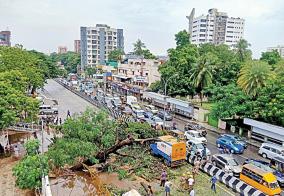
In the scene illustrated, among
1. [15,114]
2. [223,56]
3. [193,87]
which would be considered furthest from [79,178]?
[223,56]

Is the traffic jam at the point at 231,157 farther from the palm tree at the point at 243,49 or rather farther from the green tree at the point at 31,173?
the palm tree at the point at 243,49

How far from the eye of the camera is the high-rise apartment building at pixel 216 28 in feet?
413

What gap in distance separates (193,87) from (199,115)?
22.9ft

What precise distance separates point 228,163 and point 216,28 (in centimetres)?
11412

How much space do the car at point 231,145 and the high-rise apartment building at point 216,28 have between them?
104 meters

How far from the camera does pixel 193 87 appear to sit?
47.6 m

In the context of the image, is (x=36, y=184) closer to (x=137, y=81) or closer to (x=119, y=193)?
(x=119, y=193)

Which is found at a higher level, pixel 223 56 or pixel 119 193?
pixel 223 56

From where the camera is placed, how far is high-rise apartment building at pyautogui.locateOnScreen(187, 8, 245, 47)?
413ft

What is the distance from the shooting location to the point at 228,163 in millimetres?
22328

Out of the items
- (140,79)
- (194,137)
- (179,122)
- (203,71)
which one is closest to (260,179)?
(194,137)

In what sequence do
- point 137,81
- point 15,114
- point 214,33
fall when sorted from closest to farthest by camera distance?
point 15,114 < point 137,81 < point 214,33

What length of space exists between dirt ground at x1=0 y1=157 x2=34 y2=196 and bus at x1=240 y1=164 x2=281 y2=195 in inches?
588

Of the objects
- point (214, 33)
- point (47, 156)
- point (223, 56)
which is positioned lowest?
point (47, 156)
